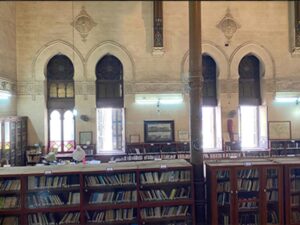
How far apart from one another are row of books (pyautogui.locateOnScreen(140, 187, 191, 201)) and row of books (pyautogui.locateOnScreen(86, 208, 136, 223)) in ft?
1.16

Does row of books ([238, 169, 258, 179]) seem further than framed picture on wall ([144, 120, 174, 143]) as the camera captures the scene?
No

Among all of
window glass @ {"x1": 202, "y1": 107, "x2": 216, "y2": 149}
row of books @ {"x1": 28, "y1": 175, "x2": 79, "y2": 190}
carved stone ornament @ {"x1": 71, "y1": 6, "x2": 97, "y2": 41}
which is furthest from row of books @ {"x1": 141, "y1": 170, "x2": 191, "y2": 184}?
carved stone ornament @ {"x1": 71, "y1": 6, "x2": 97, "y2": 41}

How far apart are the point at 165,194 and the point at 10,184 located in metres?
2.65

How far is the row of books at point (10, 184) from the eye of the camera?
17.6ft

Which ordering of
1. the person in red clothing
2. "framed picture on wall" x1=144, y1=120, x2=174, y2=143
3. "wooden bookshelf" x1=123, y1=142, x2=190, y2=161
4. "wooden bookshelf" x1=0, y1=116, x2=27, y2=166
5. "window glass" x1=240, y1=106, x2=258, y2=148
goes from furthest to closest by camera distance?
"window glass" x1=240, y1=106, x2=258, y2=148, the person in red clothing, "framed picture on wall" x1=144, y1=120, x2=174, y2=143, "wooden bookshelf" x1=123, y1=142, x2=190, y2=161, "wooden bookshelf" x1=0, y1=116, x2=27, y2=166

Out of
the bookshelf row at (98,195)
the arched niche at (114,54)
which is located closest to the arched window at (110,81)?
the arched niche at (114,54)

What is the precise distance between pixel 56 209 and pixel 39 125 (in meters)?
5.84

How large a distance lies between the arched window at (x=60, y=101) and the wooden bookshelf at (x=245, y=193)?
6560mm

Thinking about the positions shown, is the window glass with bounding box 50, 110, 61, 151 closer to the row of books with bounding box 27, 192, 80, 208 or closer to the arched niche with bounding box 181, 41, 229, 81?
the arched niche with bounding box 181, 41, 229, 81

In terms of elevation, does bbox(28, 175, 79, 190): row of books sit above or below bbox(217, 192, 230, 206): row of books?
above

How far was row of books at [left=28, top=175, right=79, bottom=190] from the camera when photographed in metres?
5.42

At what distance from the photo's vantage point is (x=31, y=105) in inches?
421

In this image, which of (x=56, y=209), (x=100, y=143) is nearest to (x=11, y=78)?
(x=100, y=143)

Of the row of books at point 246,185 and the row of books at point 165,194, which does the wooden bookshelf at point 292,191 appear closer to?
the row of books at point 246,185
